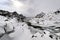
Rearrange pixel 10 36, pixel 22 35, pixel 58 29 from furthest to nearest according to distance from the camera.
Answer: pixel 58 29, pixel 22 35, pixel 10 36

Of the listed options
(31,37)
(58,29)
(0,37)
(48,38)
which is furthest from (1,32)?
(58,29)

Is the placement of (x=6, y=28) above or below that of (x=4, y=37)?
above

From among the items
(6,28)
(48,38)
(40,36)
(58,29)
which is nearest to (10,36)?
(6,28)

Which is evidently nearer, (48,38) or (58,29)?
(48,38)

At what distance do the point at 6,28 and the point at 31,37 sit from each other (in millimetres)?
2194

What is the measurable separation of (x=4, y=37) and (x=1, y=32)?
0.43 metres

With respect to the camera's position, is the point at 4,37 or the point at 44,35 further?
the point at 44,35

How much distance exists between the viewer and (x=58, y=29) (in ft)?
28.1

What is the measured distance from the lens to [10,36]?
7008 mm

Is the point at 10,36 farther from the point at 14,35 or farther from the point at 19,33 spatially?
the point at 19,33

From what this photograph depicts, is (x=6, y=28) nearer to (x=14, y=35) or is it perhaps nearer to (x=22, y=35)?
(x=14, y=35)

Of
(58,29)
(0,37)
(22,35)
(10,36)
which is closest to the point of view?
(0,37)

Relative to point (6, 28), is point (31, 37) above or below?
below

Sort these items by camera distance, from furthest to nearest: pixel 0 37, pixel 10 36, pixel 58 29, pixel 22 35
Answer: pixel 58 29, pixel 22 35, pixel 10 36, pixel 0 37
